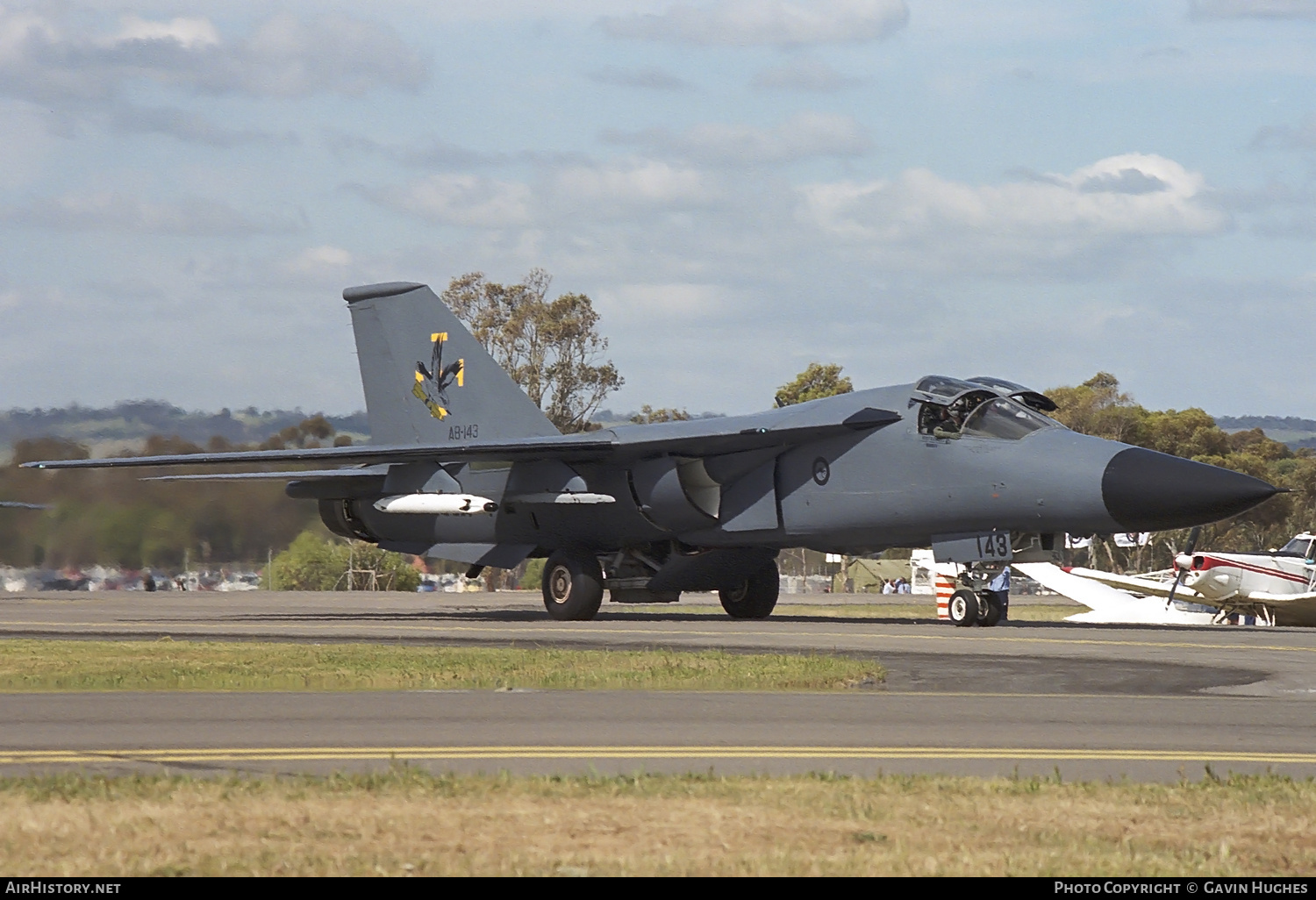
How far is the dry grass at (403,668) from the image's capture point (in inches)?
562

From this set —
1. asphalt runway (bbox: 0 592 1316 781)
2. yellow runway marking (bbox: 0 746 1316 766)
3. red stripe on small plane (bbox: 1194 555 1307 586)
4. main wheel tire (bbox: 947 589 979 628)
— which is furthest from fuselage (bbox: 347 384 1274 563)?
yellow runway marking (bbox: 0 746 1316 766)

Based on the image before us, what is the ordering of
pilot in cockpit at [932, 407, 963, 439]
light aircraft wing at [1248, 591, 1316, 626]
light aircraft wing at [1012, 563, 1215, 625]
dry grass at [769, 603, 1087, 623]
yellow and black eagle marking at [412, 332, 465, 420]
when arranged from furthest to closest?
light aircraft wing at [1012, 563, 1215, 625] < yellow and black eagle marking at [412, 332, 465, 420] < dry grass at [769, 603, 1087, 623] < light aircraft wing at [1248, 591, 1316, 626] < pilot in cockpit at [932, 407, 963, 439]

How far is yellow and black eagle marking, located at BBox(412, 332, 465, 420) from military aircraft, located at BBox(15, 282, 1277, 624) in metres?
0.03

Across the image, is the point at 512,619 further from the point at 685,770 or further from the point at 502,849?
the point at 502,849

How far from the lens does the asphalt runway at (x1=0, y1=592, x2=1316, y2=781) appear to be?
9.27 meters

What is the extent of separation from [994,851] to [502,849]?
1954 millimetres

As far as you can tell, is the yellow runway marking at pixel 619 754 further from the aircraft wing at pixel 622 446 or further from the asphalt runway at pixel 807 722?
the aircraft wing at pixel 622 446

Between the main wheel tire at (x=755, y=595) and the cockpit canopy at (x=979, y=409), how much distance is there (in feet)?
18.2

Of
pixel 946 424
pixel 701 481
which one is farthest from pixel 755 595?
pixel 946 424

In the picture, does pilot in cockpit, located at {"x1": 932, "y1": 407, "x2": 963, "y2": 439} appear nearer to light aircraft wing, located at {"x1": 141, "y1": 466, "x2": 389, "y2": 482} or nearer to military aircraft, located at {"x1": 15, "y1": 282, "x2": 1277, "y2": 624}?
military aircraft, located at {"x1": 15, "y1": 282, "x2": 1277, "y2": 624}

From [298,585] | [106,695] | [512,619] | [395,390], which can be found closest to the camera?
[106,695]

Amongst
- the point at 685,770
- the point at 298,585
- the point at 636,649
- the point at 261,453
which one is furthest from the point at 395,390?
the point at 685,770

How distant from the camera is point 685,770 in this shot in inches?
346

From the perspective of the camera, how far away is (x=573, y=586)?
26.9 metres
